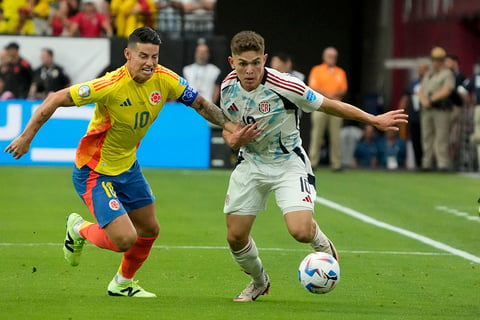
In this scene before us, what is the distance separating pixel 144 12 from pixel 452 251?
44.1 ft

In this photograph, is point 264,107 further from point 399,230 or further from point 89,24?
point 89,24

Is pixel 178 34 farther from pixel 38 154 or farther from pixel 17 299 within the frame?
pixel 17 299

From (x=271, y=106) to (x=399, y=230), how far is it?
18.6ft

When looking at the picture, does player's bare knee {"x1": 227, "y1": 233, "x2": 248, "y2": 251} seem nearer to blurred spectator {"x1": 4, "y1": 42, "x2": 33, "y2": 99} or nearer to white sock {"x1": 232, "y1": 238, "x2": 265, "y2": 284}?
white sock {"x1": 232, "y1": 238, "x2": 265, "y2": 284}

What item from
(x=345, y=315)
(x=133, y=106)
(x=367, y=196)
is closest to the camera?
(x=345, y=315)

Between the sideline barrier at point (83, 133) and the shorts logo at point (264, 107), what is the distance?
1313cm

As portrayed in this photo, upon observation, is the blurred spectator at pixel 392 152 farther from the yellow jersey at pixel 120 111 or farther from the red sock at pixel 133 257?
the yellow jersey at pixel 120 111

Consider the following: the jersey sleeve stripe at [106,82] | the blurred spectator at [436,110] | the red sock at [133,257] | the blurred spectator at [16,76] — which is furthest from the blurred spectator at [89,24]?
the jersey sleeve stripe at [106,82]

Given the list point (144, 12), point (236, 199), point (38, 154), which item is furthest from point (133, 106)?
point (144, 12)

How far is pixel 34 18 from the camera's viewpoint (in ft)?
81.3

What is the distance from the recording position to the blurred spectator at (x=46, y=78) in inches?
905

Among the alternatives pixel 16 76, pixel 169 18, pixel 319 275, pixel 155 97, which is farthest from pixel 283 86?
pixel 169 18

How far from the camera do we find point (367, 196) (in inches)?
729

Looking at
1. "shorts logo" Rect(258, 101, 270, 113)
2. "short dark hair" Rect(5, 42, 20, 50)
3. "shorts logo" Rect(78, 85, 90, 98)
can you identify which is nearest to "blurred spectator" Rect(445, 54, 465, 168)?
"short dark hair" Rect(5, 42, 20, 50)
